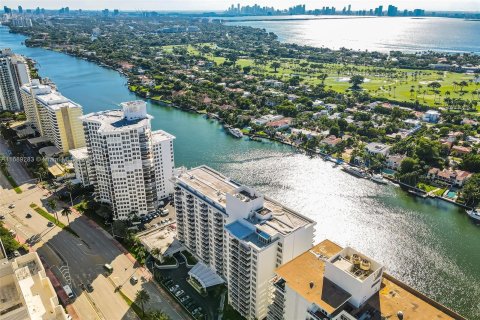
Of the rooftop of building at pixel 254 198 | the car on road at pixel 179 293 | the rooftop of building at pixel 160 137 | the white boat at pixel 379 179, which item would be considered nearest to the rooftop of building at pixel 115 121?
the rooftop of building at pixel 160 137

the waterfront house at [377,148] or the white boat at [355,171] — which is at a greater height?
the waterfront house at [377,148]

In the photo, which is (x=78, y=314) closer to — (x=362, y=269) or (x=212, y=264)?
(x=212, y=264)

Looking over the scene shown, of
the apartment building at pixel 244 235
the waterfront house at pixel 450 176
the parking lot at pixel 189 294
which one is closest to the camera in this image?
the apartment building at pixel 244 235

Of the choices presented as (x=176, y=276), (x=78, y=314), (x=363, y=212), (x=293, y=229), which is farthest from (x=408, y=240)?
(x=78, y=314)

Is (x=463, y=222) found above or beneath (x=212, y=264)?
beneath

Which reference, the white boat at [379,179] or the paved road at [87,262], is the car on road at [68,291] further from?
the white boat at [379,179]

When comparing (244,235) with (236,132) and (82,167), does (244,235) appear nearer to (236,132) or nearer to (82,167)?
(82,167)

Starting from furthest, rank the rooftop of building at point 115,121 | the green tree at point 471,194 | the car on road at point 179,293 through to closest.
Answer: the green tree at point 471,194 < the rooftop of building at point 115,121 < the car on road at point 179,293
